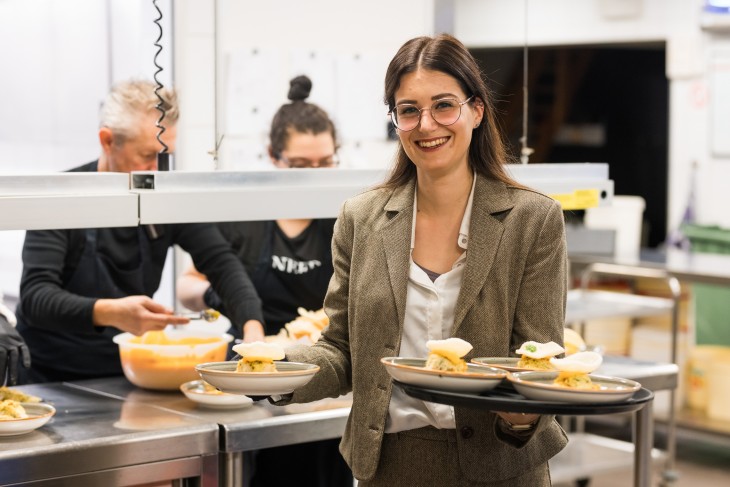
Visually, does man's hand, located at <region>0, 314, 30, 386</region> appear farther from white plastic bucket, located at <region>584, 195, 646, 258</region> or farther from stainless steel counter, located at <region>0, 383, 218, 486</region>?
white plastic bucket, located at <region>584, 195, 646, 258</region>

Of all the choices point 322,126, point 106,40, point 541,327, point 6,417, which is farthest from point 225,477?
point 106,40

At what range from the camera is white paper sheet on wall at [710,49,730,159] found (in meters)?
7.21

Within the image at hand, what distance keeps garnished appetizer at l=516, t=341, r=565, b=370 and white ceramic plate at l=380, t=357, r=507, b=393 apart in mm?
68

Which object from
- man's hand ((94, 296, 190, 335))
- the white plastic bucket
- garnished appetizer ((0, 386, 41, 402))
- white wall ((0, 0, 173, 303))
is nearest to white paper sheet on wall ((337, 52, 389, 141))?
white wall ((0, 0, 173, 303))

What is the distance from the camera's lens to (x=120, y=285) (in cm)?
398

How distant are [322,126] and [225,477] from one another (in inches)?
64.2

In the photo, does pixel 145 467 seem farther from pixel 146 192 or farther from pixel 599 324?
pixel 599 324

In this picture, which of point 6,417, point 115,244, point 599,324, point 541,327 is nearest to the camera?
point 541,327

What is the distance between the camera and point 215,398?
10.3ft

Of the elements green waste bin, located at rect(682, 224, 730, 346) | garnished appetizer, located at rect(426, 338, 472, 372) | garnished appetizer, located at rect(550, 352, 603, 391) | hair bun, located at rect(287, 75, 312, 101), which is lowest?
green waste bin, located at rect(682, 224, 730, 346)

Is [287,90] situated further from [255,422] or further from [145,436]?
[145,436]

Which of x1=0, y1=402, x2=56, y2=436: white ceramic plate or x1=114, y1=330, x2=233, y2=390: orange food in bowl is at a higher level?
x1=114, y1=330, x2=233, y2=390: orange food in bowl

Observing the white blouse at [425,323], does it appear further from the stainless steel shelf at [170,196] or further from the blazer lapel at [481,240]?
the stainless steel shelf at [170,196]

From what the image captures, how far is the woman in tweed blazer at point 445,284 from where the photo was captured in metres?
2.27
